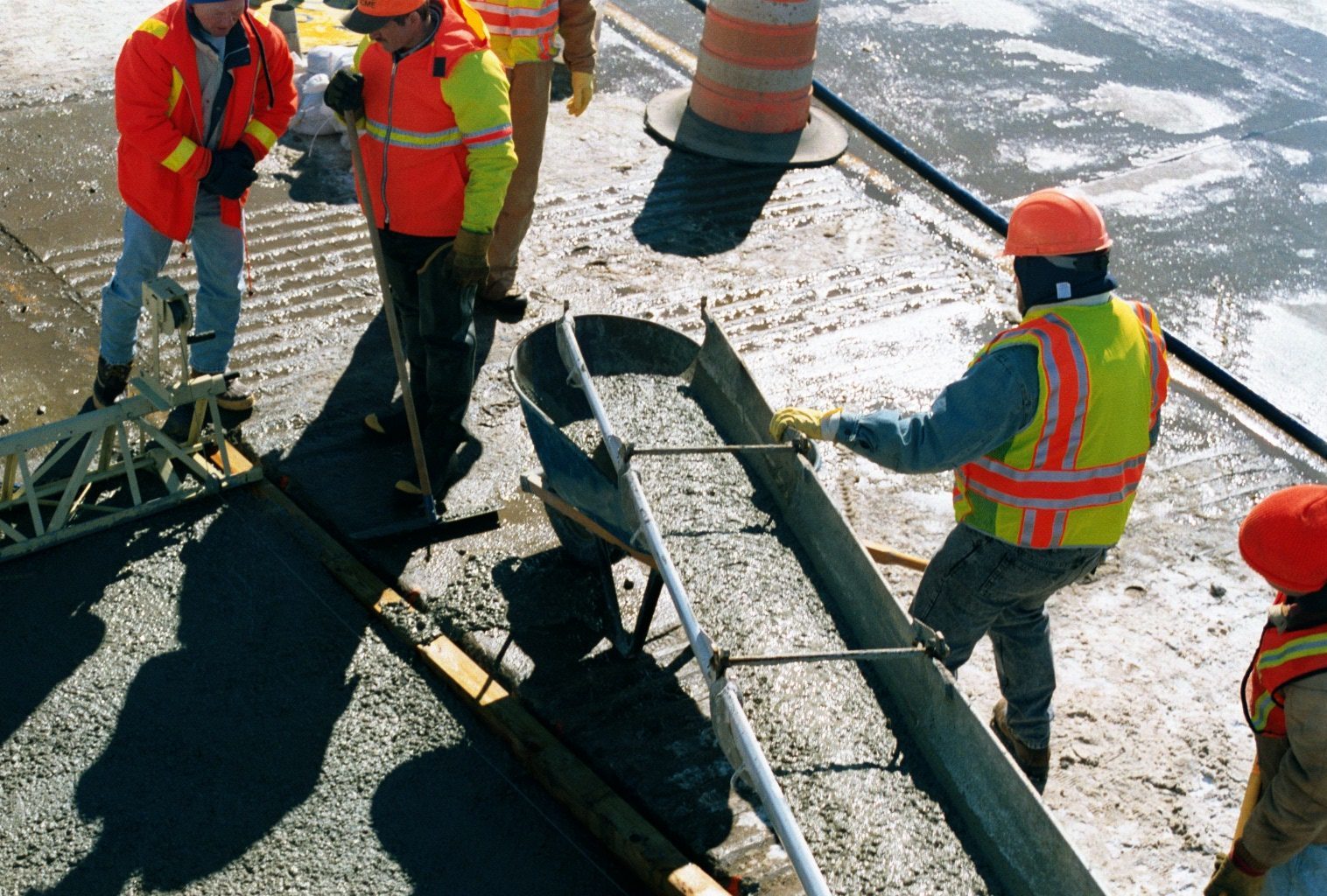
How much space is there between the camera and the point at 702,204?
27.0ft

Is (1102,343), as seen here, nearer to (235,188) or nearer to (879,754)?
(879,754)

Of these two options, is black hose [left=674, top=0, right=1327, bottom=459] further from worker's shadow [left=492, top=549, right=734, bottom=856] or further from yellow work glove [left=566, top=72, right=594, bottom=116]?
worker's shadow [left=492, top=549, right=734, bottom=856]

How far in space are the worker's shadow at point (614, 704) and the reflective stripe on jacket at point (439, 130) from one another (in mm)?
1488

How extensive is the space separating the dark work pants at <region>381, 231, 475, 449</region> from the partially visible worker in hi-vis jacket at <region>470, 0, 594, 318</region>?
1188 mm

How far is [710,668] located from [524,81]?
3.97 metres

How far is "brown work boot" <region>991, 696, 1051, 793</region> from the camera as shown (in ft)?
15.6

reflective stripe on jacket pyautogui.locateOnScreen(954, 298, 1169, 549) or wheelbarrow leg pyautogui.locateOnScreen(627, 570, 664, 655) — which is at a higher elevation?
reflective stripe on jacket pyautogui.locateOnScreen(954, 298, 1169, 549)

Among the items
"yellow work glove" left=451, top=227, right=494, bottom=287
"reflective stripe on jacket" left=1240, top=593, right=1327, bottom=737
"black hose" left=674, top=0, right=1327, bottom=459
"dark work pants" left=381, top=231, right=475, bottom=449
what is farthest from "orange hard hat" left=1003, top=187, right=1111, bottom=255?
"black hose" left=674, top=0, right=1327, bottom=459

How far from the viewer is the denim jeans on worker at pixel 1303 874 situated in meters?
3.71

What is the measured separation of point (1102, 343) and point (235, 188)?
3600 mm

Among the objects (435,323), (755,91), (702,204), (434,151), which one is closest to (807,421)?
(435,323)

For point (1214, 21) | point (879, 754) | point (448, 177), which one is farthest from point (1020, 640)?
point (1214, 21)

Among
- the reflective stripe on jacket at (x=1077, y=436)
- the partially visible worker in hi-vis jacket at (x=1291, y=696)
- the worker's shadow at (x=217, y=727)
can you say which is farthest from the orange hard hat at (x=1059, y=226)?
the worker's shadow at (x=217, y=727)

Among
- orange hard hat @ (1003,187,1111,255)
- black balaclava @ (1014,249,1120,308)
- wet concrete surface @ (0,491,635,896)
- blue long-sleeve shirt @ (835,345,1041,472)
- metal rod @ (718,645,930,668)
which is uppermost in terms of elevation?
orange hard hat @ (1003,187,1111,255)
